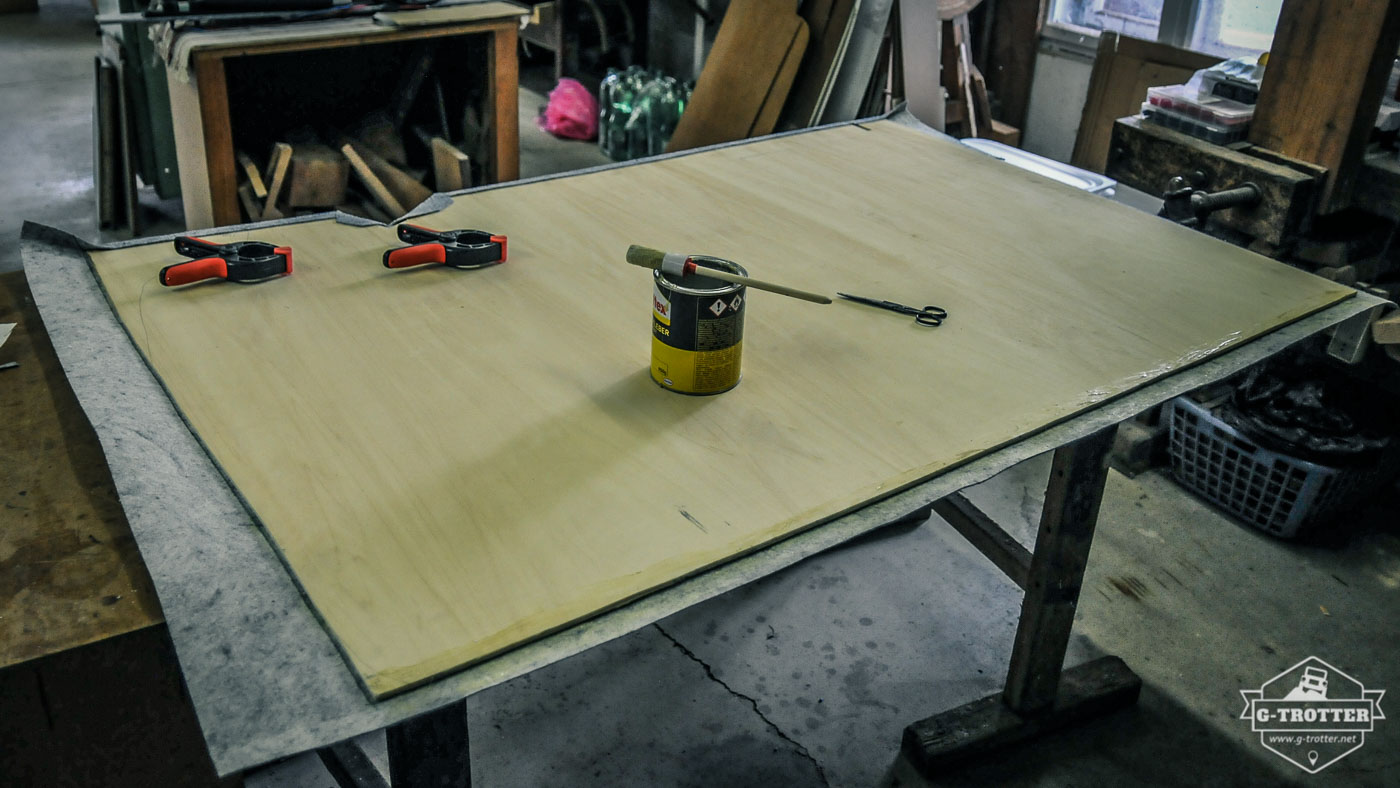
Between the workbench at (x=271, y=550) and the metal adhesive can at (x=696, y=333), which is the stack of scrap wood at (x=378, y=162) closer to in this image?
the workbench at (x=271, y=550)

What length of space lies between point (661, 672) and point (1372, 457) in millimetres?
1488

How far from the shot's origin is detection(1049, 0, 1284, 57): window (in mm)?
3301

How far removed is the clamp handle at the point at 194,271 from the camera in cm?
131

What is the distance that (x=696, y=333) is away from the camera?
1104 millimetres

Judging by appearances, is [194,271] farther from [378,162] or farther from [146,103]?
[146,103]

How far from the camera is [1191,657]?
1.94m

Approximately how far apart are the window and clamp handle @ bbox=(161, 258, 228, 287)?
3.14 m

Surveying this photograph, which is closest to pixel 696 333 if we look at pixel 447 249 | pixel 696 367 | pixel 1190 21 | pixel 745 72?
pixel 696 367

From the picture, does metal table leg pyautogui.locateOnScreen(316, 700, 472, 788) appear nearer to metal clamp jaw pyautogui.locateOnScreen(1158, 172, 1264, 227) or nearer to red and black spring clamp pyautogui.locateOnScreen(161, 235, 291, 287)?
red and black spring clamp pyautogui.locateOnScreen(161, 235, 291, 287)

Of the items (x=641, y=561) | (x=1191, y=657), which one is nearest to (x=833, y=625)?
(x=1191, y=657)

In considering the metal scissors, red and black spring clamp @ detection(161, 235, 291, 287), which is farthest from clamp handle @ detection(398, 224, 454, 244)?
the metal scissors

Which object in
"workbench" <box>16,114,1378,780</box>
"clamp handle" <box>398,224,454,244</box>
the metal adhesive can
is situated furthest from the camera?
"clamp handle" <box>398,224,454,244</box>

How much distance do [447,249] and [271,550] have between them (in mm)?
605

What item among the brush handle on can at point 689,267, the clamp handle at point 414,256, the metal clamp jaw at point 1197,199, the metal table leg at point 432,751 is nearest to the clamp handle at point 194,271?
the clamp handle at point 414,256
